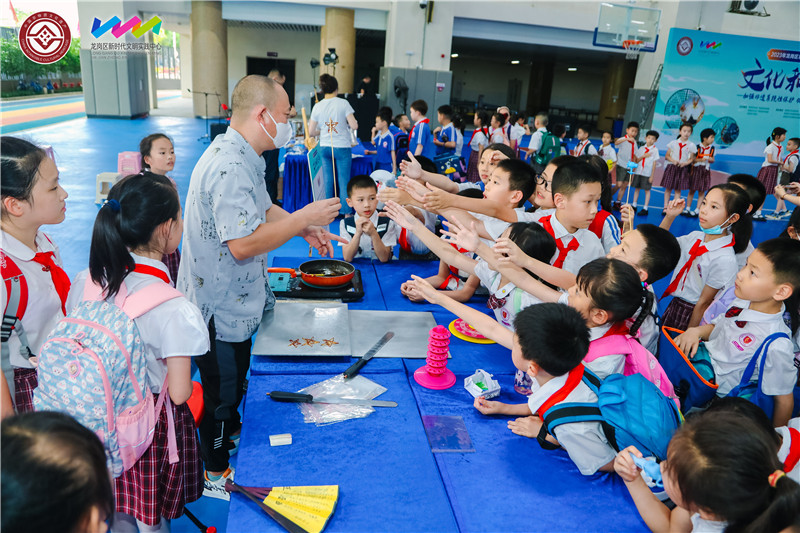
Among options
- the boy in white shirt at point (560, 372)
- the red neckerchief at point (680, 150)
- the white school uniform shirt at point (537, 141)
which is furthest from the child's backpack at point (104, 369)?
the red neckerchief at point (680, 150)

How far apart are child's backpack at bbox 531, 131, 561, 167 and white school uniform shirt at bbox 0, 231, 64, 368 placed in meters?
7.54

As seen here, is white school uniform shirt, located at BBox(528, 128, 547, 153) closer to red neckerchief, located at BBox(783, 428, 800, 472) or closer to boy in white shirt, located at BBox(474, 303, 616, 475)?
red neckerchief, located at BBox(783, 428, 800, 472)

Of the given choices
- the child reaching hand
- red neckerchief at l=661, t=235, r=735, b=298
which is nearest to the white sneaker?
the child reaching hand

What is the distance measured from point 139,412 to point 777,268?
90.7 inches

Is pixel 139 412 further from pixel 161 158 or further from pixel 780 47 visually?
pixel 780 47

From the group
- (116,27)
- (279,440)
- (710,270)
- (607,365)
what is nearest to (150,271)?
(279,440)

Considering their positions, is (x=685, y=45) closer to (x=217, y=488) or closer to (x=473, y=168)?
(x=473, y=168)

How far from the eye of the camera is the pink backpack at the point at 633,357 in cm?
164

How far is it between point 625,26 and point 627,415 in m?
11.9

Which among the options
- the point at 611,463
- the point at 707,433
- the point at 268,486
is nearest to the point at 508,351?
A: the point at 611,463

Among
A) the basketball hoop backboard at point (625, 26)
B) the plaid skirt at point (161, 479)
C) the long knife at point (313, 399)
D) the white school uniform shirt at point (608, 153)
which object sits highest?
the basketball hoop backboard at point (625, 26)

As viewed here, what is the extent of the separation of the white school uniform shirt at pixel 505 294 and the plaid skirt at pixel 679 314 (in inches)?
53.9

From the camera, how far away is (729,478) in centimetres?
104

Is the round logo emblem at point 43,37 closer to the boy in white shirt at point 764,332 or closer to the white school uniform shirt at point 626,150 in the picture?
the boy in white shirt at point 764,332
